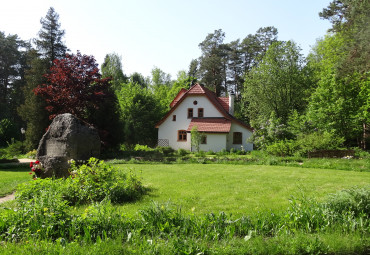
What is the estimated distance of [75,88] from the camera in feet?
60.6

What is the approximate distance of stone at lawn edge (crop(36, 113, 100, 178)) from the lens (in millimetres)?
8992

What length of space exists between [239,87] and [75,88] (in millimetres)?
33791

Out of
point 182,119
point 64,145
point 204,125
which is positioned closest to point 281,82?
point 204,125

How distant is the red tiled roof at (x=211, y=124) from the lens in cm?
2571

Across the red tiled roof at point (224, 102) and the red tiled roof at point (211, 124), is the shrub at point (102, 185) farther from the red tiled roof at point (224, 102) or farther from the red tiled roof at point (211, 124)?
the red tiled roof at point (224, 102)

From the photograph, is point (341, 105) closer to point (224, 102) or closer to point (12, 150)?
point (224, 102)

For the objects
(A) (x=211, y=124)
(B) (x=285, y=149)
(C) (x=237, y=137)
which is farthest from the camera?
(C) (x=237, y=137)

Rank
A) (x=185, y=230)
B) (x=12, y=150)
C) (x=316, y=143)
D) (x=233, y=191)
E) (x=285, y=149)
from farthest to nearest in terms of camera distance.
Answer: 1. (x=12, y=150)
2. (x=285, y=149)
3. (x=316, y=143)
4. (x=233, y=191)
5. (x=185, y=230)

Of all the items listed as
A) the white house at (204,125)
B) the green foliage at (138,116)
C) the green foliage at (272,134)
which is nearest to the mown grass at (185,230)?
the green foliage at (272,134)

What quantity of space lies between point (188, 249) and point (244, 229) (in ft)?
3.94

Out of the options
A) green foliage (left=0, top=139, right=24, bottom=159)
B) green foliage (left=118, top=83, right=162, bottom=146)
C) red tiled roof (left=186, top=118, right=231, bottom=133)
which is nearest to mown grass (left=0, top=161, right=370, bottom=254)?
green foliage (left=0, top=139, right=24, bottom=159)

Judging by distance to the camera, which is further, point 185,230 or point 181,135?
point 181,135

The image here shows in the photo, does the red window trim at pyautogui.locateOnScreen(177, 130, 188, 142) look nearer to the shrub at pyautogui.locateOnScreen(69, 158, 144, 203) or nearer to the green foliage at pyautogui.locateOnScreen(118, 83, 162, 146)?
the green foliage at pyautogui.locateOnScreen(118, 83, 162, 146)

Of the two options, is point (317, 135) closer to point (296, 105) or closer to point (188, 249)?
point (296, 105)
